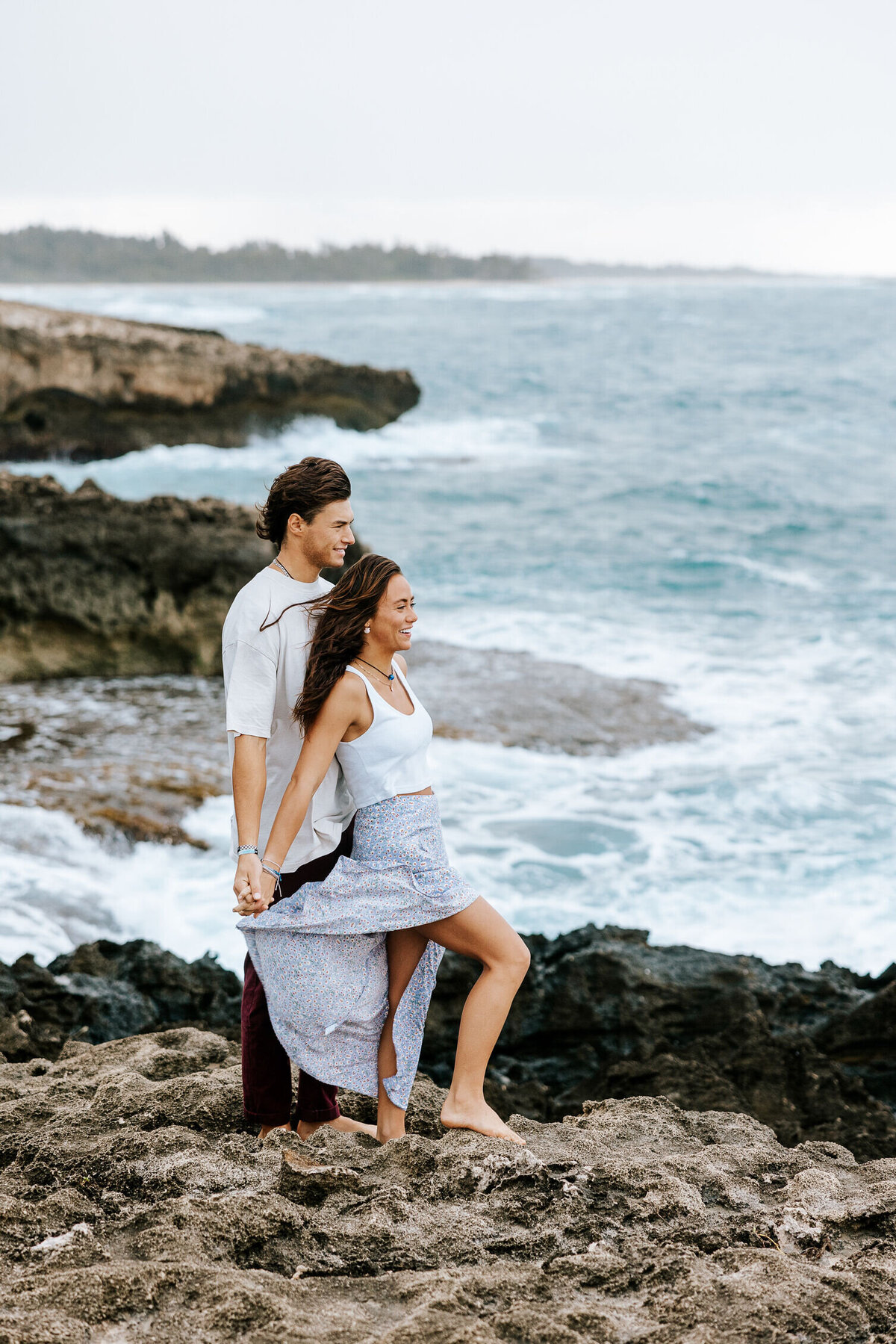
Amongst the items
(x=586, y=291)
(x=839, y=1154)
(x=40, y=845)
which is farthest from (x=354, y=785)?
(x=586, y=291)

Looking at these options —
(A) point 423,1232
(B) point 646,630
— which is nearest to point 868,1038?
(A) point 423,1232

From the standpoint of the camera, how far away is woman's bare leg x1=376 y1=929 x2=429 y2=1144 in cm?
314

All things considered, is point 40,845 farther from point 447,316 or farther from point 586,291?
point 586,291

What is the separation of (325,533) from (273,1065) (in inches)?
57.4

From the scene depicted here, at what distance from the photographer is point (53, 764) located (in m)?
8.02

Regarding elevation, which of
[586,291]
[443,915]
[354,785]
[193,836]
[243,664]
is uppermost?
[586,291]

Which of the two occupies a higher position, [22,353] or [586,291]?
[586,291]

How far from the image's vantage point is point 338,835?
10.3ft

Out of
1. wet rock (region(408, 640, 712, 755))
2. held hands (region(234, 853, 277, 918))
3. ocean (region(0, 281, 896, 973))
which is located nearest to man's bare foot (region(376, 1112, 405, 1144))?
held hands (region(234, 853, 277, 918))

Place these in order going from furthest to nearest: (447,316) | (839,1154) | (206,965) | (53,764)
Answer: (447,316) → (53,764) → (206,965) → (839,1154)

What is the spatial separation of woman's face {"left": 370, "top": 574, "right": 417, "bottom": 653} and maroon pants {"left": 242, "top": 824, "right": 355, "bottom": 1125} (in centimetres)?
54

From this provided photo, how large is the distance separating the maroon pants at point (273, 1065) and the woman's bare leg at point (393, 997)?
177mm

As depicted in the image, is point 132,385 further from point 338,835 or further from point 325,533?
point 338,835

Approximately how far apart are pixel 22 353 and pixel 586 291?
113 metres
